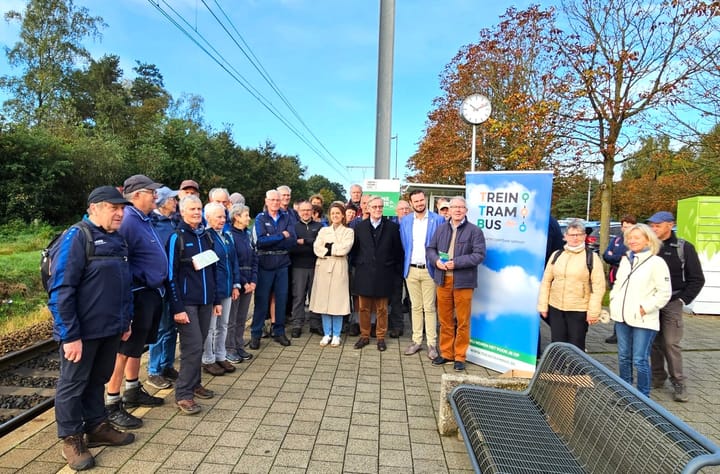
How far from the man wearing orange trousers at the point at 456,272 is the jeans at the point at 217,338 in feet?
7.70

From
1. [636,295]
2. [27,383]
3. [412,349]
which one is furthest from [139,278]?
[636,295]

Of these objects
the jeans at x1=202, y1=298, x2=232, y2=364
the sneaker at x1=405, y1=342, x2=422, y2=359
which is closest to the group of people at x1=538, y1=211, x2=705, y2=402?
the sneaker at x1=405, y1=342, x2=422, y2=359

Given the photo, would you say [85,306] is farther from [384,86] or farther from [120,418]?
[384,86]

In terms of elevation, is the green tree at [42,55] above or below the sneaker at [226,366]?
above

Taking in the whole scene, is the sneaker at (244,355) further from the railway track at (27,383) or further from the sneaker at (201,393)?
the railway track at (27,383)

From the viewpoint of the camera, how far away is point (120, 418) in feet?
11.6

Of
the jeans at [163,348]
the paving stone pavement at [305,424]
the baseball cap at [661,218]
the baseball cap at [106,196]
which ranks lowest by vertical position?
the paving stone pavement at [305,424]

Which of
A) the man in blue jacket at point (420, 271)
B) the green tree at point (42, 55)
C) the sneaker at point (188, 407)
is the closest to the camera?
the sneaker at point (188, 407)

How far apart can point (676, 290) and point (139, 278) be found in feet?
16.3

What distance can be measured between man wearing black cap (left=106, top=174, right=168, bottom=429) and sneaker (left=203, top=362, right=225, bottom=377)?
3.62 ft

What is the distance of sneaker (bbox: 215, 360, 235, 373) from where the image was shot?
15.9 feet

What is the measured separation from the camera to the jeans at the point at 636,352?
4.10 meters

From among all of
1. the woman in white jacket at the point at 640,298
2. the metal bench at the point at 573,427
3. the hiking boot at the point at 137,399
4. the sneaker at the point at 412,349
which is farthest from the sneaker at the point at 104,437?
the woman in white jacket at the point at 640,298

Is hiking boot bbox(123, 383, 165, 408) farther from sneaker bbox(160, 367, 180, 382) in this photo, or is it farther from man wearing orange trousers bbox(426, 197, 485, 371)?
man wearing orange trousers bbox(426, 197, 485, 371)
